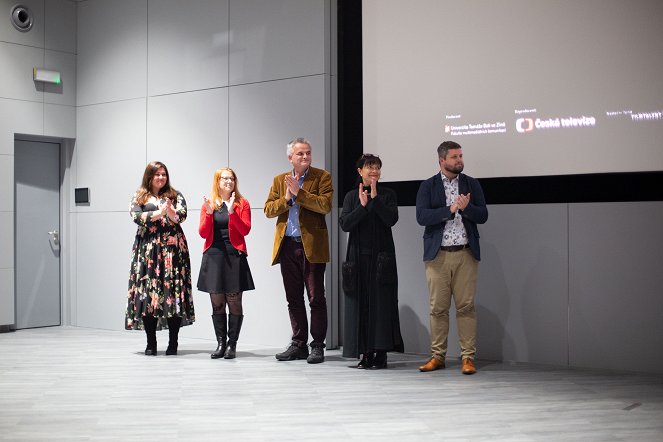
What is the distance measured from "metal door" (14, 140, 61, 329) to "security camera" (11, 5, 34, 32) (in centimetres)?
115

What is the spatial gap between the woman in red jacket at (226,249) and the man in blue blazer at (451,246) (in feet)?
4.55

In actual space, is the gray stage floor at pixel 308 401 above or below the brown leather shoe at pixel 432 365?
Result: below

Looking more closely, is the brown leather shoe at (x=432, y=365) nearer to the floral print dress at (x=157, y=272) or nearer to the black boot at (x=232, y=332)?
the black boot at (x=232, y=332)

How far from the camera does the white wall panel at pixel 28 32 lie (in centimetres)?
820

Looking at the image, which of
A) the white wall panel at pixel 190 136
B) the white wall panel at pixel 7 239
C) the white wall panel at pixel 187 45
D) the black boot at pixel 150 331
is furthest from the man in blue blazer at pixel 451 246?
the white wall panel at pixel 7 239

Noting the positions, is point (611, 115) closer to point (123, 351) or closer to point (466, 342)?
point (466, 342)

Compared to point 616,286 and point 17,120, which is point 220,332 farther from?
point 17,120

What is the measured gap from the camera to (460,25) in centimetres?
630

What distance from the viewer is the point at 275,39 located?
7.16 m

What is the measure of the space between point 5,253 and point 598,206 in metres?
5.62

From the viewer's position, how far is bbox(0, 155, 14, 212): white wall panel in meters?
8.15

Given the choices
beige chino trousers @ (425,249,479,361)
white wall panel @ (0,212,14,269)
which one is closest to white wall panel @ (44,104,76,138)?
white wall panel @ (0,212,14,269)

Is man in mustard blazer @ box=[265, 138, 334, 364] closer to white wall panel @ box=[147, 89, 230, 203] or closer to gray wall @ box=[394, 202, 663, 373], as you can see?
gray wall @ box=[394, 202, 663, 373]

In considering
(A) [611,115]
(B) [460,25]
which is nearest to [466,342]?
(A) [611,115]
